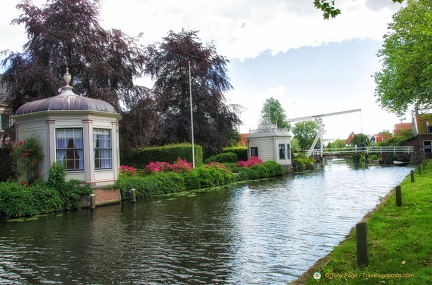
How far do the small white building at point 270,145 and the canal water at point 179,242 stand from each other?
2084cm

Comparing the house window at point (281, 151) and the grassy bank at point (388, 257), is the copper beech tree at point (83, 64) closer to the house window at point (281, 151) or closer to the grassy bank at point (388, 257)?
the house window at point (281, 151)

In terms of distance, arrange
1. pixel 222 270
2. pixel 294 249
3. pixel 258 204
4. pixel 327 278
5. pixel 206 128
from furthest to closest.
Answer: pixel 206 128 < pixel 258 204 < pixel 294 249 < pixel 222 270 < pixel 327 278

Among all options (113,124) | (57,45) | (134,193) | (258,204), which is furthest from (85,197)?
(57,45)

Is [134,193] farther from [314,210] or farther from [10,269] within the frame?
[10,269]

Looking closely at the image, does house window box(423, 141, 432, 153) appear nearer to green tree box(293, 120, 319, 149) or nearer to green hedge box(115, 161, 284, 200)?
green tree box(293, 120, 319, 149)

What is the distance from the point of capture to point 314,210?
12078 mm

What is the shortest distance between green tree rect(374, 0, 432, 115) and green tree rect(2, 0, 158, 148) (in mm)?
16499

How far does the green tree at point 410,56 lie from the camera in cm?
1799

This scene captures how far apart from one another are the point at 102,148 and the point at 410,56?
17.2 metres

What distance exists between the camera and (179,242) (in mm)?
8359

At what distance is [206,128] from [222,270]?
26.6 meters

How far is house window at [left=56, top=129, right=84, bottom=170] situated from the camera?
14.8m

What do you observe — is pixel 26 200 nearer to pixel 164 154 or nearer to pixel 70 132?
pixel 70 132

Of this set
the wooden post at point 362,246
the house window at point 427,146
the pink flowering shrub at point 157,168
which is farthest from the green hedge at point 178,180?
the house window at point 427,146
